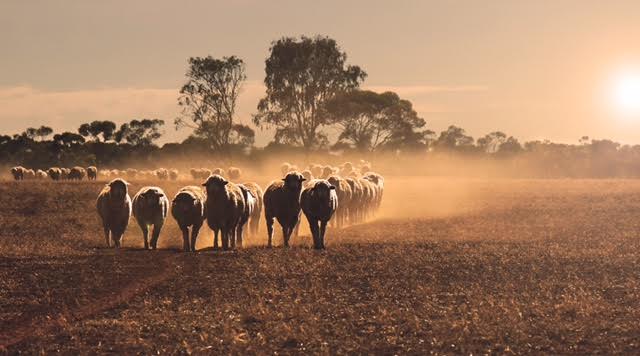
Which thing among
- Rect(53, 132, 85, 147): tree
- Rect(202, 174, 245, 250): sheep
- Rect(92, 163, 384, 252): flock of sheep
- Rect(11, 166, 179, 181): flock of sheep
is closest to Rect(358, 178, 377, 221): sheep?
Rect(92, 163, 384, 252): flock of sheep

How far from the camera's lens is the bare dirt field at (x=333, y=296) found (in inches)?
559

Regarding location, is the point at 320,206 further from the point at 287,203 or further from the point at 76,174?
the point at 76,174

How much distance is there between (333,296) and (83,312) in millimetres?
5177

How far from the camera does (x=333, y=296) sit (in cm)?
1811

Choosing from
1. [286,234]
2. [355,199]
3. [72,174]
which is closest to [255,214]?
[286,234]

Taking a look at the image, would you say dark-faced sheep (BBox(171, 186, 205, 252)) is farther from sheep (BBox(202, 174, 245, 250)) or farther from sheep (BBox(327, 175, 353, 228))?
sheep (BBox(327, 175, 353, 228))

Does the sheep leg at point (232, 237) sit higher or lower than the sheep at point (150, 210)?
lower

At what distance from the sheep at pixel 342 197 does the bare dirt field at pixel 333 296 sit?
813cm

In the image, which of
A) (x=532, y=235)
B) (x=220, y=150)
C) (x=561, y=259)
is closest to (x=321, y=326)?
(x=561, y=259)

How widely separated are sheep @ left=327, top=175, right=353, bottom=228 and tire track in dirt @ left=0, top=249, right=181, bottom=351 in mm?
20002

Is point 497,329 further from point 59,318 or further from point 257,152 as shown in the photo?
point 257,152

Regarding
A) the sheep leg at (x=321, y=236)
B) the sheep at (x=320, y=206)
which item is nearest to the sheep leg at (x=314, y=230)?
the sheep at (x=320, y=206)

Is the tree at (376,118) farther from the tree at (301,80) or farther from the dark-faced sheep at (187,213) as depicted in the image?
the dark-faced sheep at (187,213)

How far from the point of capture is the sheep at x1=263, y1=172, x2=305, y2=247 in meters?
Result: 27.9
